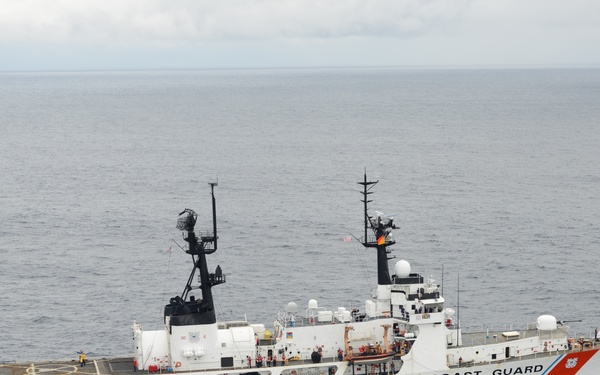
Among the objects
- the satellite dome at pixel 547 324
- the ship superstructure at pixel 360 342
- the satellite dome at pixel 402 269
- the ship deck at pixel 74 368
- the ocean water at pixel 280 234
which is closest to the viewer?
the ship superstructure at pixel 360 342

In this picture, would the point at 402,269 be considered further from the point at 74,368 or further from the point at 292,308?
the point at 74,368

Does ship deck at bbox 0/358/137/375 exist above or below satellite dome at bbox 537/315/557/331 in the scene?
below

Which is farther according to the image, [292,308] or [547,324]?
[547,324]

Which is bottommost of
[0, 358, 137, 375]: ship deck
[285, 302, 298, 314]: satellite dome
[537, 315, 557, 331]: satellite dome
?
[0, 358, 137, 375]: ship deck

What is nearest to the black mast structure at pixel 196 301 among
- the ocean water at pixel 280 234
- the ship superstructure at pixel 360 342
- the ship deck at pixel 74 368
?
the ship superstructure at pixel 360 342

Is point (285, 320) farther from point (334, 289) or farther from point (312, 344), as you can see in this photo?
point (334, 289)

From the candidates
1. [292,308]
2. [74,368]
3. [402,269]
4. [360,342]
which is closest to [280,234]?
[292,308]

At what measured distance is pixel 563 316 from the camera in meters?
78.9

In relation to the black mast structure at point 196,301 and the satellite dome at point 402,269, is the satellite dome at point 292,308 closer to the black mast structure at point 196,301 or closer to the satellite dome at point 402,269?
the black mast structure at point 196,301

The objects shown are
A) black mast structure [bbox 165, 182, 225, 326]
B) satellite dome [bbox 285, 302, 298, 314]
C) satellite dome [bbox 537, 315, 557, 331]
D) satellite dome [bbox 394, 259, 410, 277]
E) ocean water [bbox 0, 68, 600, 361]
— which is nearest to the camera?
black mast structure [bbox 165, 182, 225, 326]

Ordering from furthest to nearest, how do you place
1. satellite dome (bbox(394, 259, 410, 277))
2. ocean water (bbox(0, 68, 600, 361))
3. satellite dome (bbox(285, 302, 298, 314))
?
ocean water (bbox(0, 68, 600, 361)) → satellite dome (bbox(394, 259, 410, 277)) → satellite dome (bbox(285, 302, 298, 314))

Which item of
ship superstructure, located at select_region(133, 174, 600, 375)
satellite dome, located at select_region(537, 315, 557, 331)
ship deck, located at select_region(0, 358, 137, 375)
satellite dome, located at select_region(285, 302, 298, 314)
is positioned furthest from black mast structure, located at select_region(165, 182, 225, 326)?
satellite dome, located at select_region(537, 315, 557, 331)

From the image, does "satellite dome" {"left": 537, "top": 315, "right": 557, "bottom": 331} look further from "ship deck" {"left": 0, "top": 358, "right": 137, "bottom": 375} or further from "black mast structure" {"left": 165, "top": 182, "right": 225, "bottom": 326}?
"ship deck" {"left": 0, "top": 358, "right": 137, "bottom": 375}

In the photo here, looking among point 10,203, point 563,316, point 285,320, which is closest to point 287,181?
point 10,203
